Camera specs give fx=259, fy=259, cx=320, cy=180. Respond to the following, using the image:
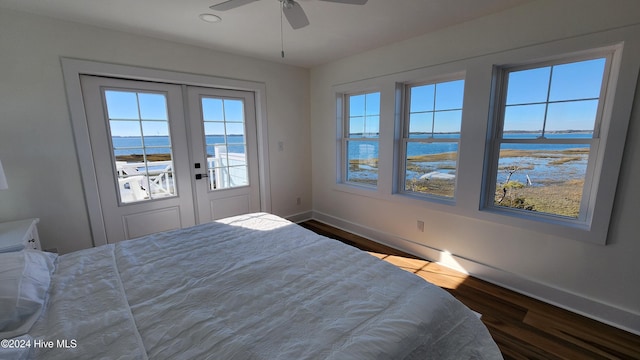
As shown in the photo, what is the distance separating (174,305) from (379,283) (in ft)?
3.28

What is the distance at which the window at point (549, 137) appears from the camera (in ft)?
6.44

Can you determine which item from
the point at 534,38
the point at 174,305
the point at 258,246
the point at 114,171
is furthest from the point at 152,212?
the point at 534,38

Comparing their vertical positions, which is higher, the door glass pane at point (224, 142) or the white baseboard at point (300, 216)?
the door glass pane at point (224, 142)

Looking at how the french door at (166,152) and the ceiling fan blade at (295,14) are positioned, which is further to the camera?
the french door at (166,152)

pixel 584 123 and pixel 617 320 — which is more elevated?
pixel 584 123

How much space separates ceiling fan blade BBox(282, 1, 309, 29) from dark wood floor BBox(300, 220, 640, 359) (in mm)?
2512

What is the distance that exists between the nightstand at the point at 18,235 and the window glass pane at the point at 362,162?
3.28m

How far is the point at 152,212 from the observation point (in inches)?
118

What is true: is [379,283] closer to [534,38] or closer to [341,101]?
[534,38]

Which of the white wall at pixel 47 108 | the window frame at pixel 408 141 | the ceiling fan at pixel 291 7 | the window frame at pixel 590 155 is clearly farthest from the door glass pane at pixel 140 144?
the window frame at pixel 590 155

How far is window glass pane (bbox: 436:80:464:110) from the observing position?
→ 2.61 meters

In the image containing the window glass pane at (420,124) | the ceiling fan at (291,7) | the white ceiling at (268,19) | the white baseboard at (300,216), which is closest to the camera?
the ceiling fan at (291,7)

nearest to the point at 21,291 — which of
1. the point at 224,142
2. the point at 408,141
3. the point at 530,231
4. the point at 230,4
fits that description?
the point at 230,4

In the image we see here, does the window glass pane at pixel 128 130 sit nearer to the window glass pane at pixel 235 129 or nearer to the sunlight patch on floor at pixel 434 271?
the window glass pane at pixel 235 129
